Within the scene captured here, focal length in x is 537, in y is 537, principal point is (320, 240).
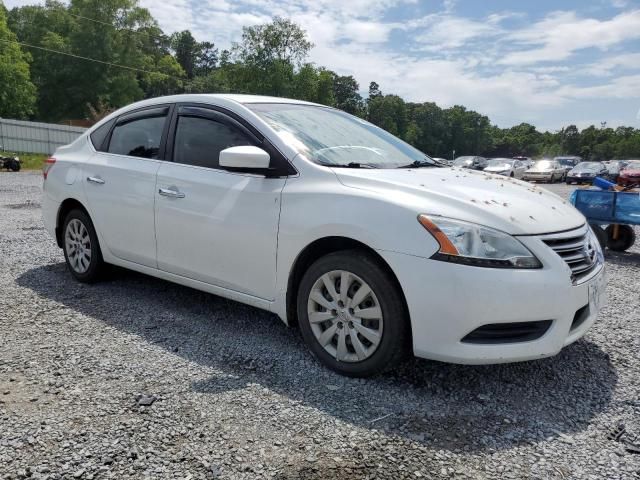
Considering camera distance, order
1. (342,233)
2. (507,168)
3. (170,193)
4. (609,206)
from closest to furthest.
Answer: (342,233) → (170,193) → (609,206) → (507,168)

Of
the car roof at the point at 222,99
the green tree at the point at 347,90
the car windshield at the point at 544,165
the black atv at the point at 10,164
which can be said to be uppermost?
the green tree at the point at 347,90

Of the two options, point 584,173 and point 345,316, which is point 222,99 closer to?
point 345,316

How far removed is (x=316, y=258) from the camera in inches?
133

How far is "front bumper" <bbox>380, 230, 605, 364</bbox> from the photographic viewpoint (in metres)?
2.76

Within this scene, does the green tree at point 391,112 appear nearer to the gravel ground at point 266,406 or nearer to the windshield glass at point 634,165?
the windshield glass at point 634,165

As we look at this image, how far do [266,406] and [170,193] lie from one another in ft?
6.20

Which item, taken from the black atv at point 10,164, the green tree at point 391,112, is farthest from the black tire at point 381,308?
the green tree at point 391,112

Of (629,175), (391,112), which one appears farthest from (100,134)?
(391,112)

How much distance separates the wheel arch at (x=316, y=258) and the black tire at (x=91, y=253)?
7.30ft

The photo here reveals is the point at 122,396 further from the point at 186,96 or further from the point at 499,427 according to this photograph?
the point at 186,96

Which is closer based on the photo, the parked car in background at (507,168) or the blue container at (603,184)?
the blue container at (603,184)

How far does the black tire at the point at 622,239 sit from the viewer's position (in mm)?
8227

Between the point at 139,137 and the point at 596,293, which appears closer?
the point at 596,293

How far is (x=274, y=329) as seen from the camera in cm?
402
